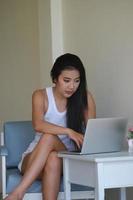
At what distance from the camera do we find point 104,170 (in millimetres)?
2299

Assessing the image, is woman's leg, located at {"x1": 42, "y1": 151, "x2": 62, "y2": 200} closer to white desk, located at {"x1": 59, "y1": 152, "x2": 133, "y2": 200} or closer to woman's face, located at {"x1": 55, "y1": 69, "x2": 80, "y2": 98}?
white desk, located at {"x1": 59, "y1": 152, "x2": 133, "y2": 200}

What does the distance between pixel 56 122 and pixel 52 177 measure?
0.42 meters

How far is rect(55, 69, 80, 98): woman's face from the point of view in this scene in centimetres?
285

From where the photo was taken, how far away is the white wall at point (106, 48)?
312 centimetres

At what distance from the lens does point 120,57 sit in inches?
126

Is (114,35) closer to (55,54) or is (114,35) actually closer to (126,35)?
(126,35)

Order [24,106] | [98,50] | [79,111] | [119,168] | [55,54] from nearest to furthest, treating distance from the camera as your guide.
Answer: [119,168], [79,111], [98,50], [55,54], [24,106]

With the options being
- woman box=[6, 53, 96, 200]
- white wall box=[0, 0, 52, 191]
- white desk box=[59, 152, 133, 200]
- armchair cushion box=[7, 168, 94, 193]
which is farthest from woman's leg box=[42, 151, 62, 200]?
white wall box=[0, 0, 52, 191]

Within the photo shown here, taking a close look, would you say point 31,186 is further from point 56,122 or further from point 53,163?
point 56,122

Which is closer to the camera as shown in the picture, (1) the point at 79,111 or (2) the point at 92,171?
(2) the point at 92,171

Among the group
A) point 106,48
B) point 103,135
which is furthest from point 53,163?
point 106,48

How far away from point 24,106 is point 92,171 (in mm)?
2614

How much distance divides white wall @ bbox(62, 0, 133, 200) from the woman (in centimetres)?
29

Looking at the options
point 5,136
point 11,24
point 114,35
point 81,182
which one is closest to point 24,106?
point 11,24
